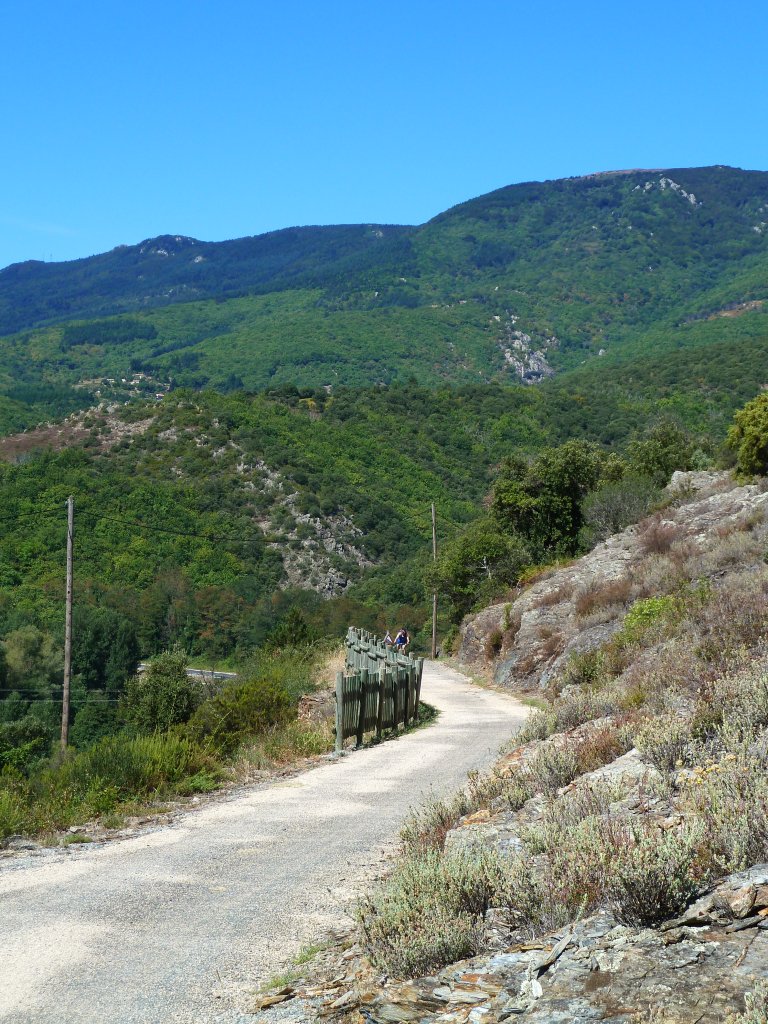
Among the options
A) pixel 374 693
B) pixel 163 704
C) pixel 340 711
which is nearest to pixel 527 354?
pixel 374 693

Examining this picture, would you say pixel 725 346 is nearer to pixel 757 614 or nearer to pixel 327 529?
pixel 327 529

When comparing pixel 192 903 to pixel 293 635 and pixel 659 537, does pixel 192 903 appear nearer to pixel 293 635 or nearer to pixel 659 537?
pixel 659 537

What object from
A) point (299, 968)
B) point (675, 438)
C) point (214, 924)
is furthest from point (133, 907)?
point (675, 438)

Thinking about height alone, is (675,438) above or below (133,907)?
above

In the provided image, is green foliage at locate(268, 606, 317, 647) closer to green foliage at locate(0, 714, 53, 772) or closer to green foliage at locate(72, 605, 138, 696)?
green foliage at locate(0, 714, 53, 772)

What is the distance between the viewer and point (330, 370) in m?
158

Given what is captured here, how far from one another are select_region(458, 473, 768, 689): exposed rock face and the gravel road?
1140cm

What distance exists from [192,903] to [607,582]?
19.1m

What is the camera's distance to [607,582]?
2447 centimetres

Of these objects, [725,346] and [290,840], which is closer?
[290,840]

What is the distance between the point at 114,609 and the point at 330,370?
103 m

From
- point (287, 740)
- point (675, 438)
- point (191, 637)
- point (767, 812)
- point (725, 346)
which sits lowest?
point (191, 637)

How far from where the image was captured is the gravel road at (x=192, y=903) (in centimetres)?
508

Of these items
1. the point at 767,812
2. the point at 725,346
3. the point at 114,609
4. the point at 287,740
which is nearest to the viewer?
the point at 767,812
